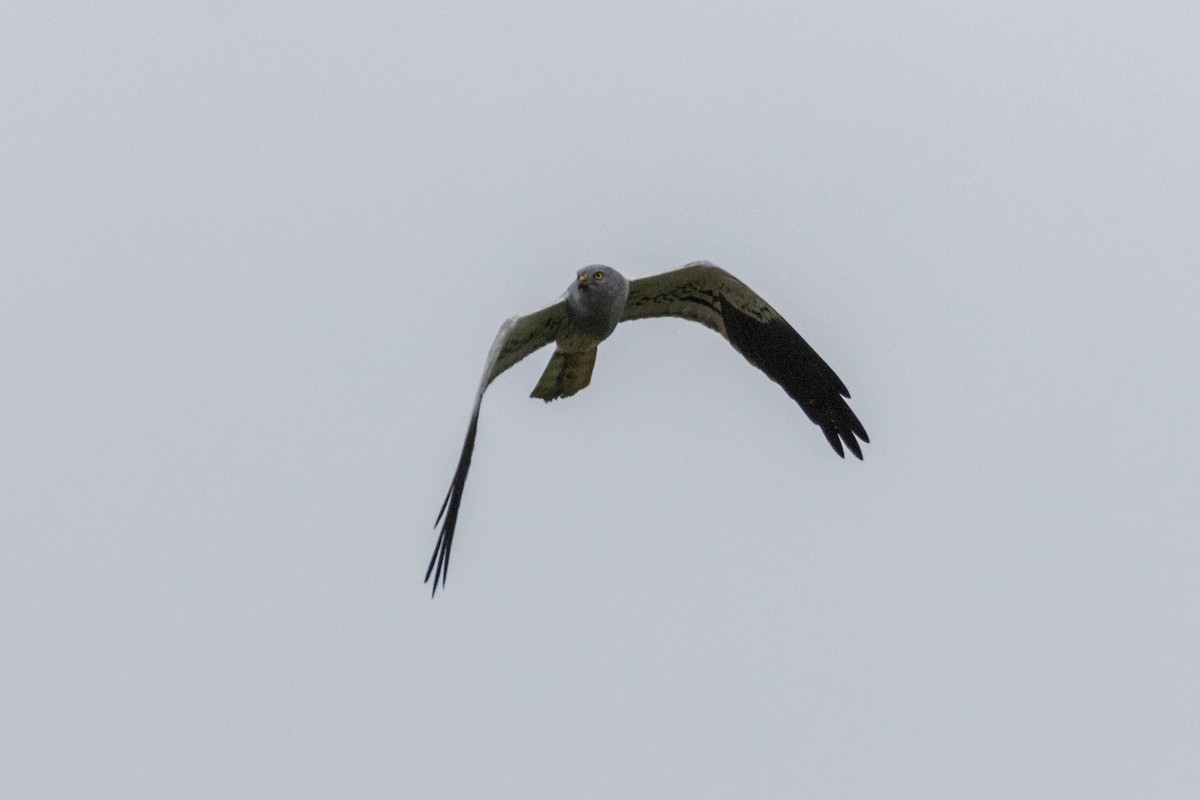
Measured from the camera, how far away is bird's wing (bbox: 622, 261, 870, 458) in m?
12.5

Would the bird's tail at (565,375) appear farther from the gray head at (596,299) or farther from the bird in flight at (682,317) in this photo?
the gray head at (596,299)

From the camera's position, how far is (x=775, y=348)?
12.7 meters

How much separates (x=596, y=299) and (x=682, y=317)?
161 centimetres

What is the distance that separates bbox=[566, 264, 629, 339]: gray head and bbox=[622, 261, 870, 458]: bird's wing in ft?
3.25

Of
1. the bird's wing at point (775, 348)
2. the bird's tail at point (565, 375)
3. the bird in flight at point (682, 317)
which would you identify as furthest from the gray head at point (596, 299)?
the bird's wing at point (775, 348)

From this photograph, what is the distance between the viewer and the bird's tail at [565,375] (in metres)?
12.0

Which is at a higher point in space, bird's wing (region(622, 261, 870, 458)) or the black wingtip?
bird's wing (region(622, 261, 870, 458))

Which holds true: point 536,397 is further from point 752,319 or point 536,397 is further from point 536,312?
point 752,319

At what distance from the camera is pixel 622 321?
41.0ft

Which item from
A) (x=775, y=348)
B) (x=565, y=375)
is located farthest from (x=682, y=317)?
(x=565, y=375)

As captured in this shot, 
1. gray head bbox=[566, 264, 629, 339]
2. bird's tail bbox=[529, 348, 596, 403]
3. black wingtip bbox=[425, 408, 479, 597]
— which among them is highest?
gray head bbox=[566, 264, 629, 339]

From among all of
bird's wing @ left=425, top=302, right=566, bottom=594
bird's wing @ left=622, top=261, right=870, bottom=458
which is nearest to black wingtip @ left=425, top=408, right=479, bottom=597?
bird's wing @ left=425, top=302, right=566, bottom=594

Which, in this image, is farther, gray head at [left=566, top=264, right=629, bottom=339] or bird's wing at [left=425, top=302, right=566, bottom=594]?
gray head at [left=566, top=264, right=629, bottom=339]

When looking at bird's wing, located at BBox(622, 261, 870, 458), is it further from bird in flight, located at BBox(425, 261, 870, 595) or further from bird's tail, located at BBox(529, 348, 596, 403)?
bird's tail, located at BBox(529, 348, 596, 403)
